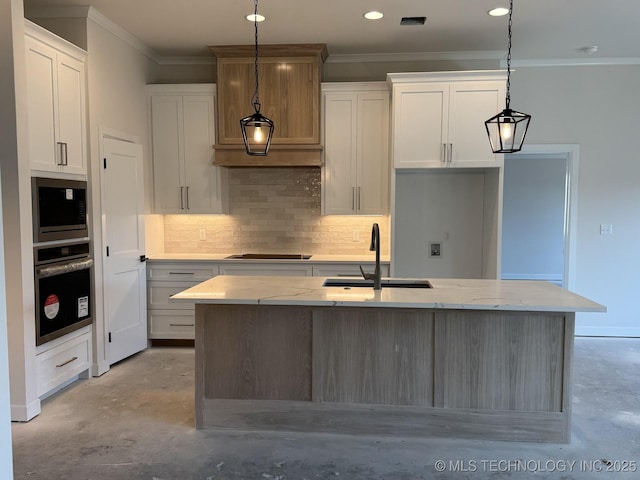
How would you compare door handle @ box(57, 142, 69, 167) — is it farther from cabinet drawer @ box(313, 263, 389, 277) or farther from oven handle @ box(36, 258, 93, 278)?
cabinet drawer @ box(313, 263, 389, 277)

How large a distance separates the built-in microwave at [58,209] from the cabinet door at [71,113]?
0.15 m

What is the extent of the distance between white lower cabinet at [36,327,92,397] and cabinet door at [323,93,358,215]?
94.9 inches

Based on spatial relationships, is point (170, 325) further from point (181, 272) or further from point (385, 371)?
point (385, 371)

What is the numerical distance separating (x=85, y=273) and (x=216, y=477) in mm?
2030

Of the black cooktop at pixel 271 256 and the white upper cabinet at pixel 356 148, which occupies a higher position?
the white upper cabinet at pixel 356 148

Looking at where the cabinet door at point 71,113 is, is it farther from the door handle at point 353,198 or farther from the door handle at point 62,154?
the door handle at point 353,198

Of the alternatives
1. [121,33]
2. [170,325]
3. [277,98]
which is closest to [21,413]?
[170,325]

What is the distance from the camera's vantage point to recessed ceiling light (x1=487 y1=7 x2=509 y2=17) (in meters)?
3.71

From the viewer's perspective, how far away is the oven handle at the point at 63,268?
10.7ft

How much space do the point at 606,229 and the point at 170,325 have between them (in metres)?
4.57

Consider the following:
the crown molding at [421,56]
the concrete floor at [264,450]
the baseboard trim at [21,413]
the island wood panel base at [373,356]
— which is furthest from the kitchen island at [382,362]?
the crown molding at [421,56]

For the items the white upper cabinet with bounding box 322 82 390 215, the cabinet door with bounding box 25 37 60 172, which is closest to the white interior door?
the cabinet door with bounding box 25 37 60 172

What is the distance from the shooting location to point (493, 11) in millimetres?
3766

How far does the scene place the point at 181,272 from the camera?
4727 millimetres
